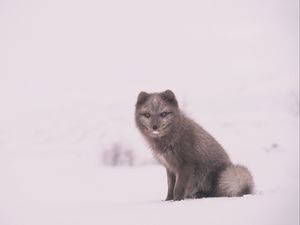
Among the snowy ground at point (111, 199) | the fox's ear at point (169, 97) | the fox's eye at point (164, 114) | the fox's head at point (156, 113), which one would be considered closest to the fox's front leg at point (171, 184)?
the snowy ground at point (111, 199)

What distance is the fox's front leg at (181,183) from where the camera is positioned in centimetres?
790

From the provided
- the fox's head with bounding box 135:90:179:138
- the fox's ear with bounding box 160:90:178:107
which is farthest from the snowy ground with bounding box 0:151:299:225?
the fox's ear with bounding box 160:90:178:107

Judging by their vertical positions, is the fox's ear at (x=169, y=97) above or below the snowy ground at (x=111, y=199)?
above

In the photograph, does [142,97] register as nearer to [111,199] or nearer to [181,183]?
[181,183]

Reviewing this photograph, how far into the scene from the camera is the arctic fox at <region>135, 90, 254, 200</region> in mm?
7922

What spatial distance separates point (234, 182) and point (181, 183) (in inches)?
31.7

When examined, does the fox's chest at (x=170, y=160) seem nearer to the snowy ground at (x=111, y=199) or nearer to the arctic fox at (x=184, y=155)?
the arctic fox at (x=184, y=155)

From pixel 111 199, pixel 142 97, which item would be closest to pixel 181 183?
pixel 142 97

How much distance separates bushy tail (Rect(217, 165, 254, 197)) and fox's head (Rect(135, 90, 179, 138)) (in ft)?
3.71

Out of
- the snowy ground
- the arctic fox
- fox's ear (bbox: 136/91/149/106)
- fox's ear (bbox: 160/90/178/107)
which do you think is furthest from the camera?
fox's ear (bbox: 136/91/149/106)

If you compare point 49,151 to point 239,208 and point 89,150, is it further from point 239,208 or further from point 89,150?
point 239,208

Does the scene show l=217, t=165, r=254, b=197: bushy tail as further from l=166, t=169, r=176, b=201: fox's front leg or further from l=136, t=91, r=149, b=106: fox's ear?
l=136, t=91, r=149, b=106: fox's ear

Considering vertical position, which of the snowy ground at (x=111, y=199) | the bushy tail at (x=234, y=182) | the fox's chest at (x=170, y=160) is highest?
the fox's chest at (x=170, y=160)

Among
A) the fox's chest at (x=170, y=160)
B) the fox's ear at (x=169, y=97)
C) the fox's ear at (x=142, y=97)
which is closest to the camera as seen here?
the fox's chest at (x=170, y=160)
